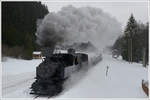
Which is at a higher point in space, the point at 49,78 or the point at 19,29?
the point at 19,29

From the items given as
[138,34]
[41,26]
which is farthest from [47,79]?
[138,34]

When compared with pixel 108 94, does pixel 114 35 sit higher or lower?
higher

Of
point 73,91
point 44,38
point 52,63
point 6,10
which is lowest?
point 73,91

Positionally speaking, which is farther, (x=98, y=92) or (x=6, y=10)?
(x=6, y=10)

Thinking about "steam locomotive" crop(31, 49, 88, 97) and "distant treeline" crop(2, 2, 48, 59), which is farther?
"distant treeline" crop(2, 2, 48, 59)

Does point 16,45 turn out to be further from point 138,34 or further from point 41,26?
point 138,34

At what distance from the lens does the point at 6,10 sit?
33.8 metres

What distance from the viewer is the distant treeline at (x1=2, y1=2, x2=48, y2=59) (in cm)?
3406

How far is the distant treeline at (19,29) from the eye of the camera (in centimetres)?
3406

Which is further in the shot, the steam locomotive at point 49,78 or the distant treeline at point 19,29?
the distant treeline at point 19,29

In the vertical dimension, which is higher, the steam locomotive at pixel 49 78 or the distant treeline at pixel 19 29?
the distant treeline at pixel 19 29

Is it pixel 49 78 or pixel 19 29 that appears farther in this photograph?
pixel 19 29

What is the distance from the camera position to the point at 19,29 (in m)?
38.5

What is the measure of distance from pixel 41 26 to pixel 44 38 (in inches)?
37.3
